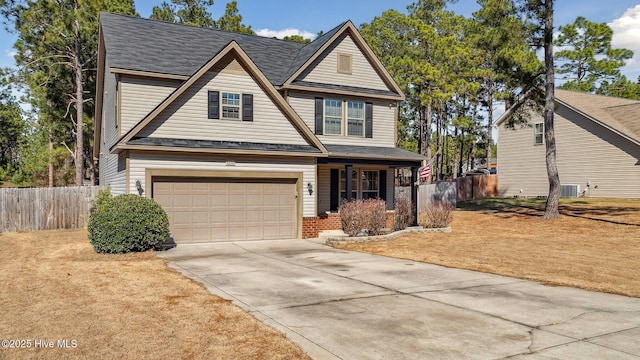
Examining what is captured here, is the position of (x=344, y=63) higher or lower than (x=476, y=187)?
higher

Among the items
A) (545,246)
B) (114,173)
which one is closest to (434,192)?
(545,246)

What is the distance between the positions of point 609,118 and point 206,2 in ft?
125

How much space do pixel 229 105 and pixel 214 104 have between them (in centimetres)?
58

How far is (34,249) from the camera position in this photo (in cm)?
1530

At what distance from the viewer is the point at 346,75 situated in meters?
22.9

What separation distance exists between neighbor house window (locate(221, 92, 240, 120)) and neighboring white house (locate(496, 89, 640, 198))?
18.5 m

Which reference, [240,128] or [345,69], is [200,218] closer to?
[240,128]

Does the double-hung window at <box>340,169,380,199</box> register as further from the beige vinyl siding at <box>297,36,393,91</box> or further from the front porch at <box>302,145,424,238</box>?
the beige vinyl siding at <box>297,36,393,91</box>

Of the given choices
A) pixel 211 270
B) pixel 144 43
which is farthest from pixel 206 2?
pixel 211 270

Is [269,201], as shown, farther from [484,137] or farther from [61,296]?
[484,137]

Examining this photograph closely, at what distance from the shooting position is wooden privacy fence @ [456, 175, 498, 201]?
3659 centimetres

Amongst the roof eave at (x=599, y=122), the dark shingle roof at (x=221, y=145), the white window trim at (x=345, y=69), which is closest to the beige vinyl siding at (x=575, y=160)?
the roof eave at (x=599, y=122)

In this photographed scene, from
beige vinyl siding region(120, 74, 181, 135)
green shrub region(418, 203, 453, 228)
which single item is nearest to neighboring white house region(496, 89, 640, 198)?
green shrub region(418, 203, 453, 228)

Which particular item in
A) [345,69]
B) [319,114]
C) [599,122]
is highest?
[345,69]
